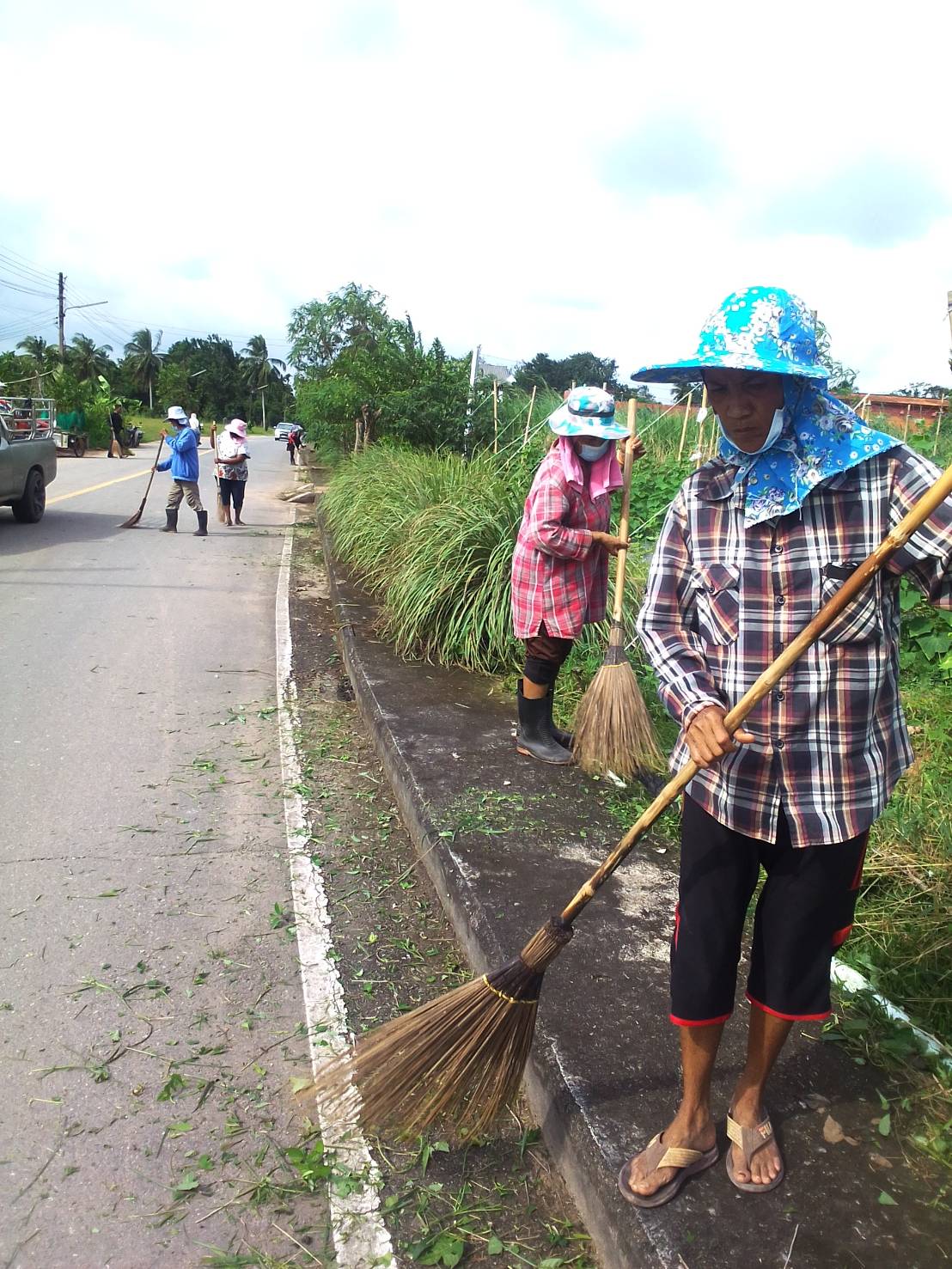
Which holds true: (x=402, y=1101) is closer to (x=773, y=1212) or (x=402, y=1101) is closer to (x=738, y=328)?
(x=773, y=1212)

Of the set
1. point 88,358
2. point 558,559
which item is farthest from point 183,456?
point 88,358

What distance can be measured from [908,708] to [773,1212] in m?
3.27

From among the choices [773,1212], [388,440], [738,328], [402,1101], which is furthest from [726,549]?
[388,440]

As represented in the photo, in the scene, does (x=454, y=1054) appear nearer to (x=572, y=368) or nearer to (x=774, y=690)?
(x=774, y=690)

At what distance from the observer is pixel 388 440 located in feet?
49.1

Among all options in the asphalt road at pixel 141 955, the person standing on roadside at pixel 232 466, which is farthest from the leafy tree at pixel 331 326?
the asphalt road at pixel 141 955

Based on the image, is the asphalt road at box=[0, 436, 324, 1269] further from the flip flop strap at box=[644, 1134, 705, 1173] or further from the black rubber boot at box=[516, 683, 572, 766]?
the black rubber boot at box=[516, 683, 572, 766]

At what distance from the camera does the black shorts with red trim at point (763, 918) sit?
2.02 meters

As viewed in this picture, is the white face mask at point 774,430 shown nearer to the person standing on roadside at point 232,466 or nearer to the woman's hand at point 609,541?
the woman's hand at point 609,541

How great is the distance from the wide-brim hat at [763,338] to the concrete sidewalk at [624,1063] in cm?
184

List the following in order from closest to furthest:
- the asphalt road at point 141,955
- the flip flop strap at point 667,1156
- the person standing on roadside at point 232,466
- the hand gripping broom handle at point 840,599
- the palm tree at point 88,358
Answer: the hand gripping broom handle at point 840,599 < the flip flop strap at point 667,1156 < the asphalt road at point 141,955 < the person standing on roadside at point 232,466 < the palm tree at point 88,358

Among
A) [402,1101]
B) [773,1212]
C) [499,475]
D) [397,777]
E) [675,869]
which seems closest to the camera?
[773,1212]

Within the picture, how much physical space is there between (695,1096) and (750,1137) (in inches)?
6.7

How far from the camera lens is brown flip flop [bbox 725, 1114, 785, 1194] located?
6.99 ft
